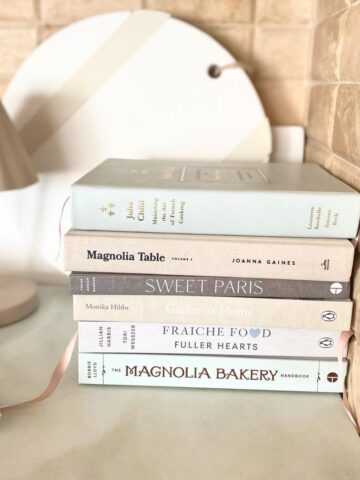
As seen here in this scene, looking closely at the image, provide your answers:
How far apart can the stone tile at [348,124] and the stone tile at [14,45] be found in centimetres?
53

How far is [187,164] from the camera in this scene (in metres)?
0.82

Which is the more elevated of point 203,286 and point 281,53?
point 281,53

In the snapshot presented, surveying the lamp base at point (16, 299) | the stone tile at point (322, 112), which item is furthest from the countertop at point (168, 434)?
the stone tile at point (322, 112)

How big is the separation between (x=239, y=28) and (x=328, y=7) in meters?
0.16

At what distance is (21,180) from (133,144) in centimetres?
20

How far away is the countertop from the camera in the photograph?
514 mm

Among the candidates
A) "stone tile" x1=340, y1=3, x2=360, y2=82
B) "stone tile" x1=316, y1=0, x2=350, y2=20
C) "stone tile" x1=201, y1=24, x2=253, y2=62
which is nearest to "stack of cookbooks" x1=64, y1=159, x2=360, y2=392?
"stone tile" x1=340, y1=3, x2=360, y2=82

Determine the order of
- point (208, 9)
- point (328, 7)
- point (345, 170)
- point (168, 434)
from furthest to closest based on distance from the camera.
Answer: point (208, 9) < point (328, 7) < point (345, 170) < point (168, 434)

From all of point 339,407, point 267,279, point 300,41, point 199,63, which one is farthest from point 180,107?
point 339,407

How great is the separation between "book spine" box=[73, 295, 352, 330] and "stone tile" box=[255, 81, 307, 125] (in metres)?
0.42

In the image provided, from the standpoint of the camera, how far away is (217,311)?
62 cm

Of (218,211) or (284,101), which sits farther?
(284,101)


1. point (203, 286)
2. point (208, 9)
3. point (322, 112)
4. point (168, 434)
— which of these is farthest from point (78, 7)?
point (168, 434)

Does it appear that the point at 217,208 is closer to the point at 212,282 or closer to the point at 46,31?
the point at 212,282
